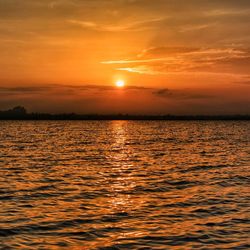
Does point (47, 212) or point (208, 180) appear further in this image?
point (208, 180)

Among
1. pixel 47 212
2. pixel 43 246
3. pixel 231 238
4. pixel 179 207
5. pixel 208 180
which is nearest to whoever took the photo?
pixel 43 246

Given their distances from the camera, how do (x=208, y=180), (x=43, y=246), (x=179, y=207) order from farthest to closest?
(x=208, y=180) < (x=179, y=207) < (x=43, y=246)

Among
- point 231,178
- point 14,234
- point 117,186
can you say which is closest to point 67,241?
point 14,234

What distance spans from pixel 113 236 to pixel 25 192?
36.7ft

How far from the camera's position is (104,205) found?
23.2m

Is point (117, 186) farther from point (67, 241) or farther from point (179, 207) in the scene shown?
point (67, 241)

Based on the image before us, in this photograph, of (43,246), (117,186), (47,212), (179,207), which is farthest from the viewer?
(117,186)

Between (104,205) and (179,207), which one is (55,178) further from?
(179,207)

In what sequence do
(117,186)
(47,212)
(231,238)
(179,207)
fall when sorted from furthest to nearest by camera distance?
(117,186), (179,207), (47,212), (231,238)

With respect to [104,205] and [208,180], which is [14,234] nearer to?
[104,205]

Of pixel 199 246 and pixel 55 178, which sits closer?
pixel 199 246

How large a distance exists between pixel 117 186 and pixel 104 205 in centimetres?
700

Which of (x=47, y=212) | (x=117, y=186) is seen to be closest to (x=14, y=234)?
(x=47, y=212)

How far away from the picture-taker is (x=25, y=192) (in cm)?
2662
